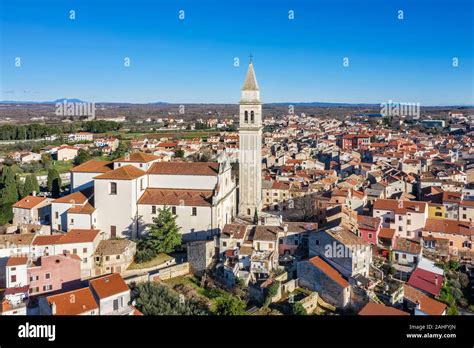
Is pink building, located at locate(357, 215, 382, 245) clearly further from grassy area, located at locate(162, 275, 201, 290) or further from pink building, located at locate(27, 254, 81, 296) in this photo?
pink building, located at locate(27, 254, 81, 296)

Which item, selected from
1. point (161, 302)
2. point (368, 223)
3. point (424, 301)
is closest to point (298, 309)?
point (161, 302)

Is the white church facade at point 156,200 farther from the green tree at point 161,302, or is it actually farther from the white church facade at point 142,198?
the green tree at point 161,302

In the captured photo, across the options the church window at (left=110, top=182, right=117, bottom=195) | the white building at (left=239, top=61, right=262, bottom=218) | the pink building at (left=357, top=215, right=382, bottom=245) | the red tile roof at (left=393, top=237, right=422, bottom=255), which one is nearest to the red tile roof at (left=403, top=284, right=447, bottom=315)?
the red tile roof at (left=393, top=237, right=422, bottom=255)

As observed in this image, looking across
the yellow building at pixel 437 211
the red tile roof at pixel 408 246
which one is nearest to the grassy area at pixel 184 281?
the red tile roof at pixel 408 246

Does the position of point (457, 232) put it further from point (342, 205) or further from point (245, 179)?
point (245, 179)

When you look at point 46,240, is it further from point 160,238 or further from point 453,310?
point 453,310
